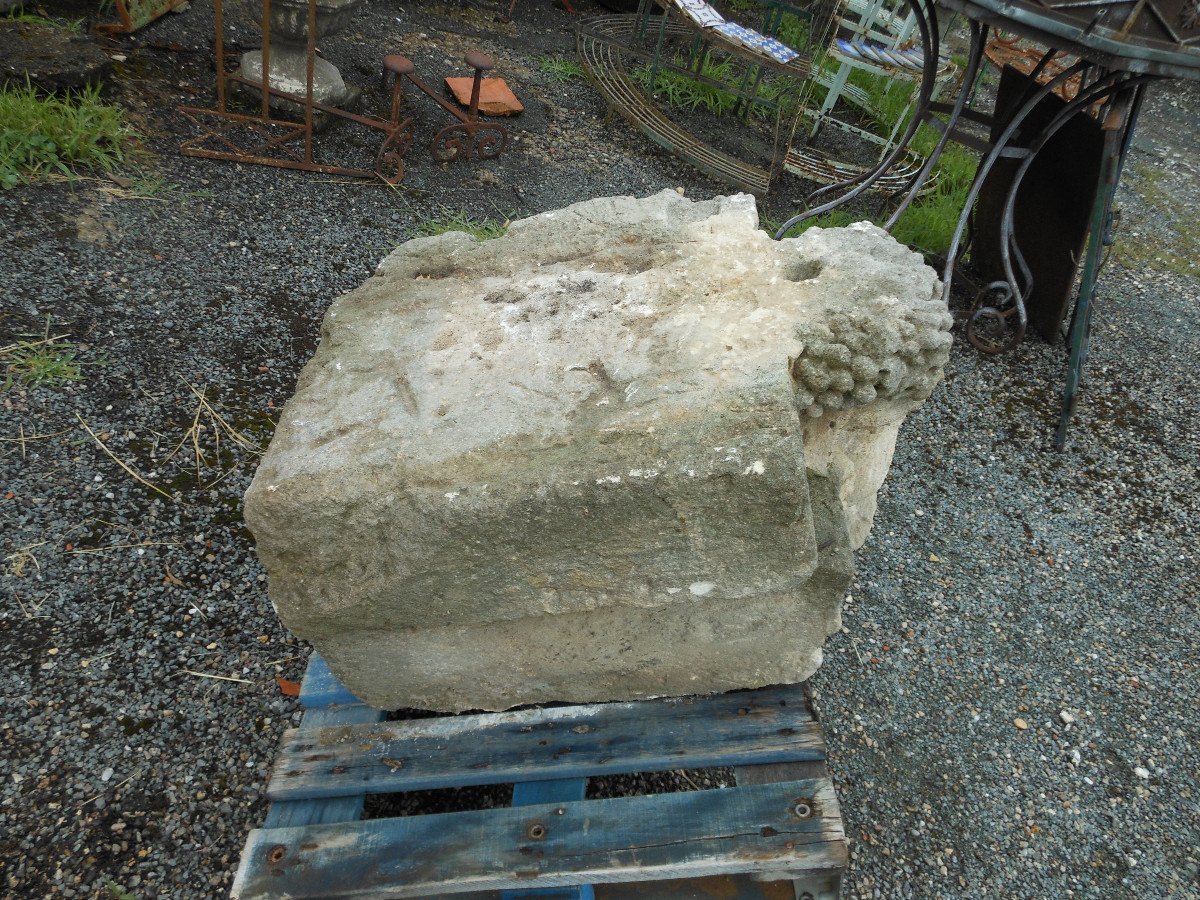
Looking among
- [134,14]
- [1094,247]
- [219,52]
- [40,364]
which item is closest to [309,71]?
[219,52]

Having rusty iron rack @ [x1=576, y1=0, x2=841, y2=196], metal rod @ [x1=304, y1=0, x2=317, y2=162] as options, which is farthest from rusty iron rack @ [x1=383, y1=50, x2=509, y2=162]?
rusty iron rack @ [x1=576, y1=0, x2=841, y2=196]

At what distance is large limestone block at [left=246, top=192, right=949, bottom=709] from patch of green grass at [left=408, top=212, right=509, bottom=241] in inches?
51.6

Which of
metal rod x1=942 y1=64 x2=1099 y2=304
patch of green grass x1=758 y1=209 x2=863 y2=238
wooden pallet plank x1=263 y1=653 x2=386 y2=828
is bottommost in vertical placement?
wooden pallet plank x1=263 y1=653 x2=386 y2=828

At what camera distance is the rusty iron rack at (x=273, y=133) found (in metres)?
3.47

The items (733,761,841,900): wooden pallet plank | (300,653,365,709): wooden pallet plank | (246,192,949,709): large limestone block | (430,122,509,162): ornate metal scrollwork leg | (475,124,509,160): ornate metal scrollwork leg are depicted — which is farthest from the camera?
(475,124,509,160): ornate metal scrollwork leg

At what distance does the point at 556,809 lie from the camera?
1.71 m

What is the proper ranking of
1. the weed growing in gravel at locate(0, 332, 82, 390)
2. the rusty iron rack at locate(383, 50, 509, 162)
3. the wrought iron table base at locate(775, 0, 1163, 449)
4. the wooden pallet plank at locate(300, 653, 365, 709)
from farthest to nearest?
the rusty iron rack at locate(383, 50, 509, 162) → the wrought iron table base at locate(775, 0, 1163, 449) → the weed growing in gravel at locate(0, 332, 82, 390) → the wooden pallet plank at locate(300, 653, 365, 709)

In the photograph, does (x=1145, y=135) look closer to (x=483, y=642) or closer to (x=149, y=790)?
(x=483, y=642)

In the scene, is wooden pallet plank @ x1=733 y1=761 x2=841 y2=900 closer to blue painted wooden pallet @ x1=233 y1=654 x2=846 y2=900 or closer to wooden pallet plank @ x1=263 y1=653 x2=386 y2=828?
blue painted wooden pallet @ x1=233 y1=654 x2=846 y2=900

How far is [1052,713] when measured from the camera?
2.34 m

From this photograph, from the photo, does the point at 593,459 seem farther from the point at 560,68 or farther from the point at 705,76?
the point at 560,68

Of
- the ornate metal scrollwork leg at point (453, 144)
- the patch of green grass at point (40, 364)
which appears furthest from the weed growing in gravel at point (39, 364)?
the ornate metal scrollwork leg at point (453, 144)

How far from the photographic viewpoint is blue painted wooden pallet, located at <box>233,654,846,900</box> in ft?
5.37

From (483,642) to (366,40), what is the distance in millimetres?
3878
